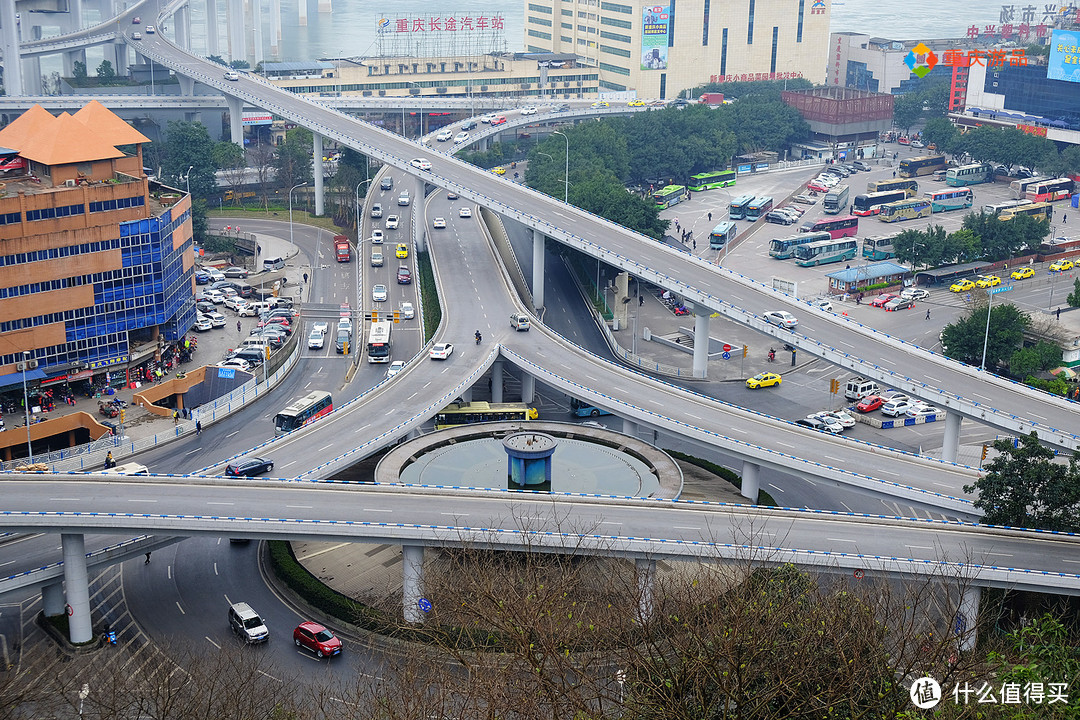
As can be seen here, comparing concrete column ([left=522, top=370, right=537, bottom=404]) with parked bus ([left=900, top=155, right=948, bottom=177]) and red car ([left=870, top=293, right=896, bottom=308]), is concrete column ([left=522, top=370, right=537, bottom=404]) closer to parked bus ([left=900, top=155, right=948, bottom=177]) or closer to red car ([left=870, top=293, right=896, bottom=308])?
red car ([left=870, top=293, right=896, bottom=308])

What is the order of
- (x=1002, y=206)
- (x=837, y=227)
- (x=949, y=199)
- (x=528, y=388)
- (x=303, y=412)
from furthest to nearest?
(x=949, y=199)
(x=1002, y=206)
(x=837, y=227)
(x=528, y=388)
(x=303, y=412)

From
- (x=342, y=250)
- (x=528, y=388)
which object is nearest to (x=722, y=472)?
(x=528, y=388)

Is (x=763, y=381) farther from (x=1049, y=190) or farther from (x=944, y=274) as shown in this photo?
(x=1049, y=190)

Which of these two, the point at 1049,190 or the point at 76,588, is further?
the point at 1049,190

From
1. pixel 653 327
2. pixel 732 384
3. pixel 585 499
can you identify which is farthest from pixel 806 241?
pixel 585 499

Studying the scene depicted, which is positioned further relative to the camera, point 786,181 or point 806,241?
point 786,181

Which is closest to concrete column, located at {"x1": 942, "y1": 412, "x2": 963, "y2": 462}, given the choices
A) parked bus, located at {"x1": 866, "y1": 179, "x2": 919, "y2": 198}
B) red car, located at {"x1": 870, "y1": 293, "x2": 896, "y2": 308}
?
red car, located at {"x1": 870, "y1": 293, "x2": 896, "y2": 308}

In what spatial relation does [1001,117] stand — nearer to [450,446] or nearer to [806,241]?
[806,241]

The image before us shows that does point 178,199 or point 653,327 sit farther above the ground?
point 178,199

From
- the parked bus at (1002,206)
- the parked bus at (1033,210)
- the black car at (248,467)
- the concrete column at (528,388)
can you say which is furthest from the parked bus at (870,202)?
the black car at (248,467)
